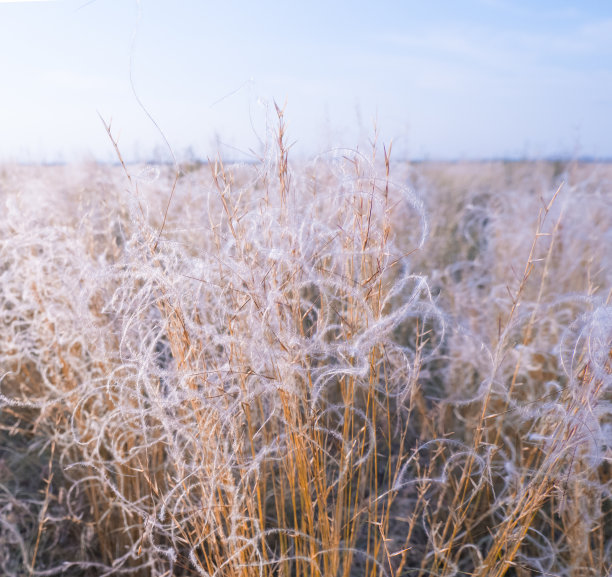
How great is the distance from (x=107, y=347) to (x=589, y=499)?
1.31m

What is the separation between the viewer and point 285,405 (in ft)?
3.05

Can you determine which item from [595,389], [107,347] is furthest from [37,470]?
[595,389]

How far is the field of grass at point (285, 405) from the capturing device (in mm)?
961

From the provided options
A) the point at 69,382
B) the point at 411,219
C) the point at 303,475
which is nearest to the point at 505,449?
the point at 303,475

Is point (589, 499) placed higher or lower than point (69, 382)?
lower

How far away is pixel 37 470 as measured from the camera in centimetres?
192

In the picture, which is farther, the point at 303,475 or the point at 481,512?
the point at 481,512

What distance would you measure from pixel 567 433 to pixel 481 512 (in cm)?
84

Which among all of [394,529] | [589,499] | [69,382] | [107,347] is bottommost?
[394,529]

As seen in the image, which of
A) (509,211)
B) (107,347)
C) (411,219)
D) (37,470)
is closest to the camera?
(107,347)

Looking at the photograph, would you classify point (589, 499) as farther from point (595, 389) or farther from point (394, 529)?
point (394, 529)

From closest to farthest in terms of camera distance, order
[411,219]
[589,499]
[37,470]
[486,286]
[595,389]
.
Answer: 1. [595,389]
2. [589,499]
3. [37,470]
4. [486,286]
5. [411,219]

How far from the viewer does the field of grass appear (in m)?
0.96

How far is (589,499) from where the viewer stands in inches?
49.8
